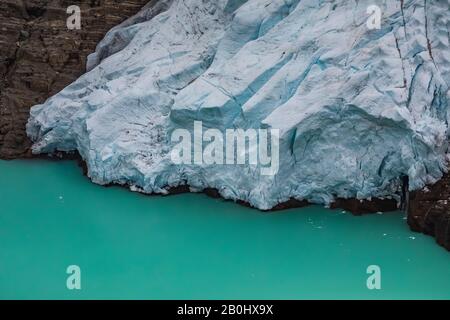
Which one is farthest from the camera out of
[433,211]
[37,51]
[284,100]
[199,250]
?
[37,51]

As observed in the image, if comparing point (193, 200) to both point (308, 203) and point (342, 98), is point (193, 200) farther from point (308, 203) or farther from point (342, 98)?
point (342, 98)

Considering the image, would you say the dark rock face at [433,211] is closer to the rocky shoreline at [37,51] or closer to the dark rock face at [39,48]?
the rocky shoreline at [37,51]

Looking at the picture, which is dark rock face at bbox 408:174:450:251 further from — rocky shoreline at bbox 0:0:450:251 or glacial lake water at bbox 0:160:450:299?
rocky shoreline at bbox 0:0:450:251

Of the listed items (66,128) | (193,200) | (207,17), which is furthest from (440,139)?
(66,128)

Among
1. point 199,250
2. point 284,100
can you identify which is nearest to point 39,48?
point 284,100

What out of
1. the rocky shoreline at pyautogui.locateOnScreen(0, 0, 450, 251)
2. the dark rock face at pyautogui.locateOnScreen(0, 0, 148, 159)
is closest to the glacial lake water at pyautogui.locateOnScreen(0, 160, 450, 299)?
the rocky shoreline at pyautogui.locateOnScreen(0, 0, 450, 251)

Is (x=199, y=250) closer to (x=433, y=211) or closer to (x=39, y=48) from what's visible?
(x=433, y=211)
